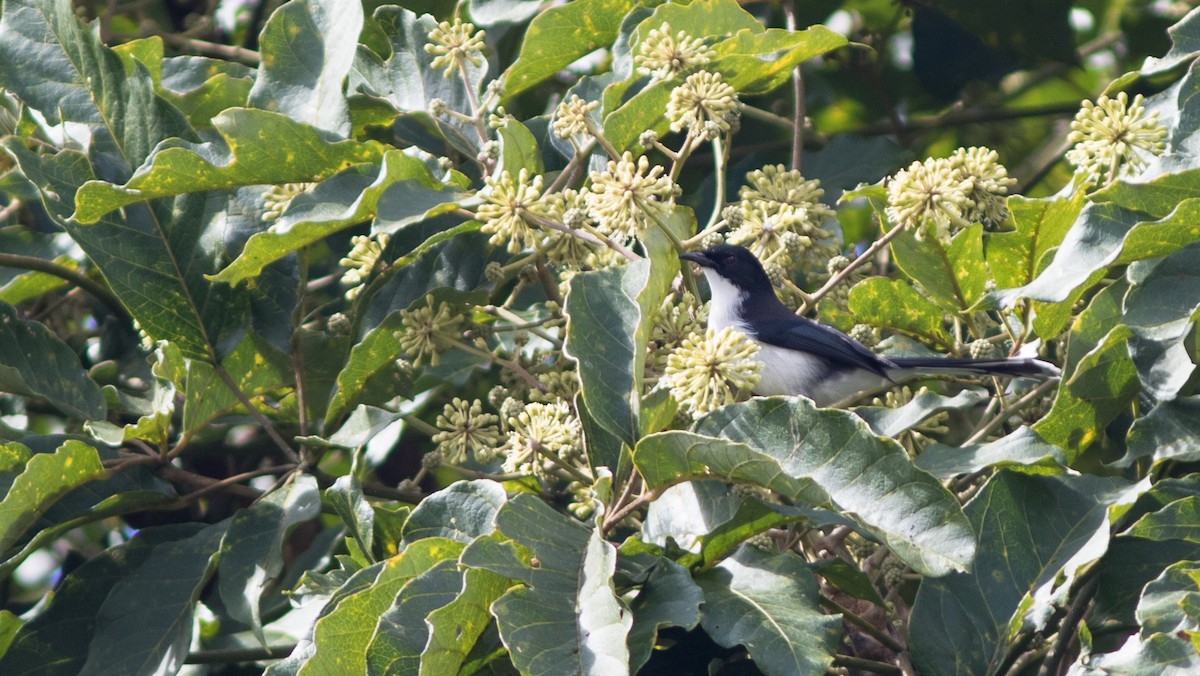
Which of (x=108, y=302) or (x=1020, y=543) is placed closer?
(x=1020, y=543)

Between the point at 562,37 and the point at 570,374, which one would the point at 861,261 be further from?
the point at 562,37

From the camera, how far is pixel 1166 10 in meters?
5.64

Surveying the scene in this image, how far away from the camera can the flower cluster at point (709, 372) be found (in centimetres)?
274

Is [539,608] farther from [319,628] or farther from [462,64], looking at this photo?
[462,64]

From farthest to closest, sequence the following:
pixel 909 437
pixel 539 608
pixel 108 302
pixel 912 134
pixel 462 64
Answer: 1. pixel 912 134
2. pixel 108 302
3. pixel 462 64
4. pixel 909 437
5. pixel 539 608

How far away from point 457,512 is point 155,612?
2.96 feet

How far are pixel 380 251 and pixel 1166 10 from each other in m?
3.80

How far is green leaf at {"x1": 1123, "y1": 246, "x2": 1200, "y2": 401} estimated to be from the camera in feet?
8.81

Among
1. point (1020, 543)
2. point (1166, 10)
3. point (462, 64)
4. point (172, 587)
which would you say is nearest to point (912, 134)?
point (1166, 10)

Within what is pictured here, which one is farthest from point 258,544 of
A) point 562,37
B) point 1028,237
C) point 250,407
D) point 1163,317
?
point 1163,317

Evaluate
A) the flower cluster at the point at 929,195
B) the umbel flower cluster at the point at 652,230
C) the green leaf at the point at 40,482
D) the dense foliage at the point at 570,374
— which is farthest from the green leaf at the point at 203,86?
the flower cluster at the point at 929,195

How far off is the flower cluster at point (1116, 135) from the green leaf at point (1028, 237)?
0.09 meters

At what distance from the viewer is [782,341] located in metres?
4.67

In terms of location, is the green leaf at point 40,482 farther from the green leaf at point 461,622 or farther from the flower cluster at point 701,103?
the flower cluster at point 701,103
